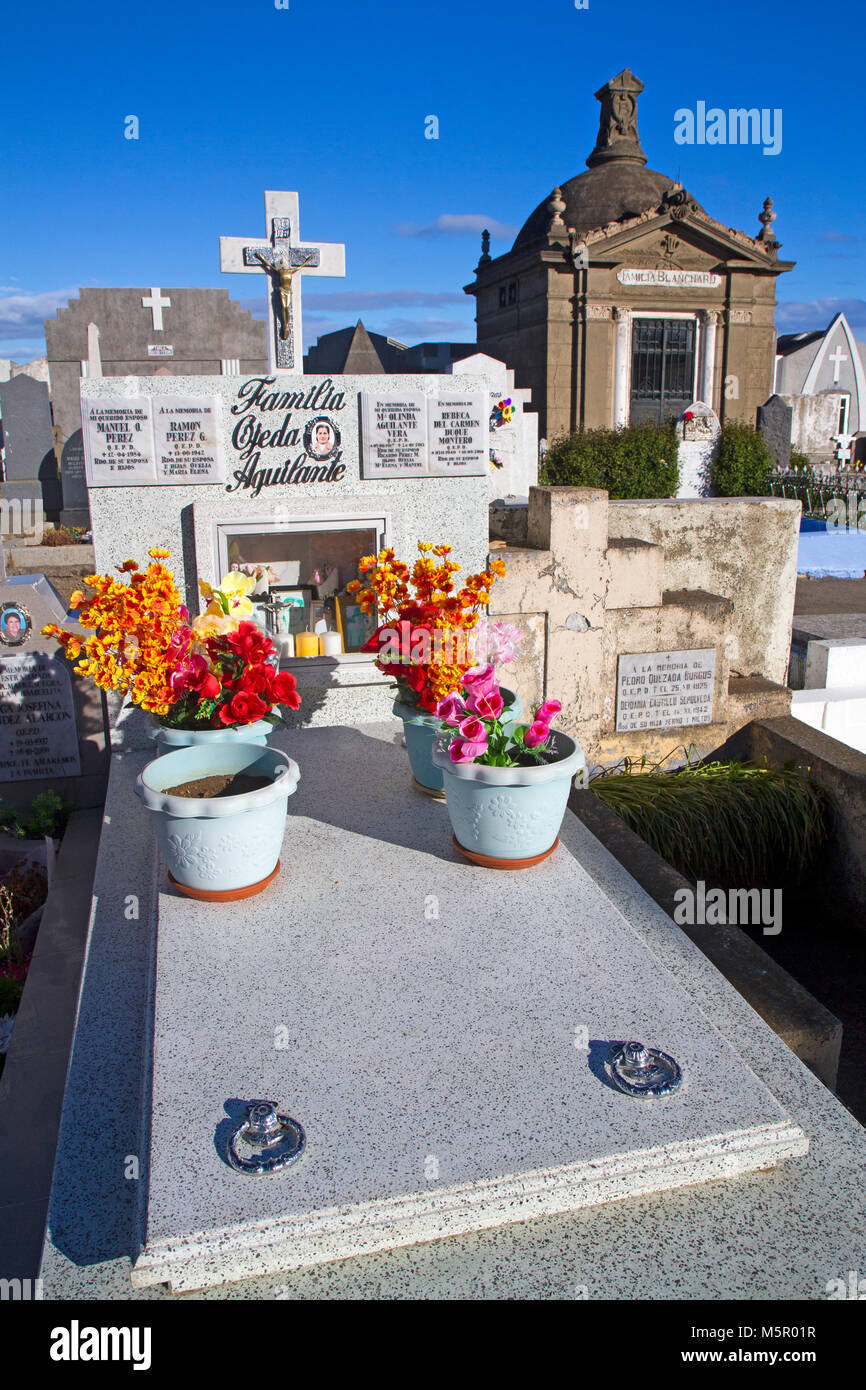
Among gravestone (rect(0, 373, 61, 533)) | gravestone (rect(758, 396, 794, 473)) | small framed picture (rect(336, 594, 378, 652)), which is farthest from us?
gravestone (rect(758, 396, 794, 473))

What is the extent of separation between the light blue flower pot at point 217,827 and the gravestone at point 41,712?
2.91 m

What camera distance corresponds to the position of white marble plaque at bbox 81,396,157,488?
5.20 metres

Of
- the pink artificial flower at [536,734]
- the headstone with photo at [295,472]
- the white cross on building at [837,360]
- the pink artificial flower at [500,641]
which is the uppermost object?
the white cross on building at [837,360]

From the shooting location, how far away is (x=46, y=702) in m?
5.91

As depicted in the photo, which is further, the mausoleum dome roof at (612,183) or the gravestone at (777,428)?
the mausoleum dome roof at (612,183)

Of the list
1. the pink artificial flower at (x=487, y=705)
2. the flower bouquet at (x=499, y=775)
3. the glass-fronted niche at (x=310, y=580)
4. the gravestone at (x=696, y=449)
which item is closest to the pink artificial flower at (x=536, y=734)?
the flower bouquet at (x=499, y=775)

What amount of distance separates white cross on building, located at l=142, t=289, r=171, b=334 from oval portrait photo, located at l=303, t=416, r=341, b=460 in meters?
15.6

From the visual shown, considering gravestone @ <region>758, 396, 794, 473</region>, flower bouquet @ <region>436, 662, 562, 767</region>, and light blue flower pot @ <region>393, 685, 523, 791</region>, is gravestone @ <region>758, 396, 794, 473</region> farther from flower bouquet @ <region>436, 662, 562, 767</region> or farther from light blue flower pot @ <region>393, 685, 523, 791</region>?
flower bouquet @ <region>436, 662, 562, 767</region>

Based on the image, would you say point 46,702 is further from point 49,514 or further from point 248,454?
point 49,514

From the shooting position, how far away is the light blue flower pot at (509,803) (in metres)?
3.22

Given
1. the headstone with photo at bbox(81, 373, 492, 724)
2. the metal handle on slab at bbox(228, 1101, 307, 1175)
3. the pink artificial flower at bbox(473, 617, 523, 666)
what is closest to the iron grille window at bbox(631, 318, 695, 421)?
the headstone with photo at bbox(81, 373, 492, 724)

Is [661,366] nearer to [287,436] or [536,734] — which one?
[287,436]

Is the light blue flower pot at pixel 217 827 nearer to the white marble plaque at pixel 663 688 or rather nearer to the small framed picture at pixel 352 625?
the small framed picture at pixel 352 625

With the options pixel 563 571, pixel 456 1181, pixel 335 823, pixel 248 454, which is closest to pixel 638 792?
pixel 563 571
